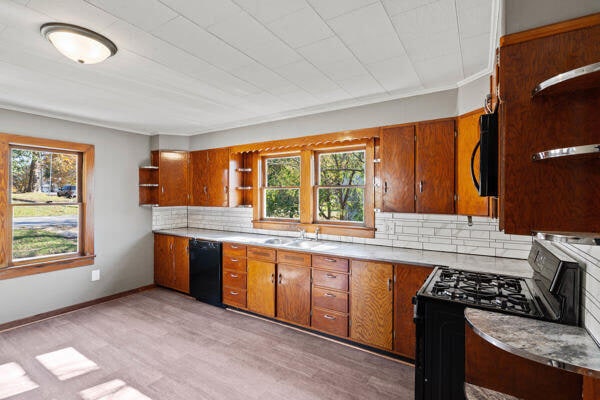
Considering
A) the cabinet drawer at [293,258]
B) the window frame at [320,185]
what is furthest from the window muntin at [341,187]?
the cabinet drawer at [293,258]

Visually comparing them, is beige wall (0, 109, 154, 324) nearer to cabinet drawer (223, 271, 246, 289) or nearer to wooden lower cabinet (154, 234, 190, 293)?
wooden lower cabinet (154, 234, 190, 293)

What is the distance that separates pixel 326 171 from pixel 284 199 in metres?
0.81

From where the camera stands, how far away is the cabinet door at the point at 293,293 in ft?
10.7

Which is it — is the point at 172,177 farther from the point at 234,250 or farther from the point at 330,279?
the point at 330,279

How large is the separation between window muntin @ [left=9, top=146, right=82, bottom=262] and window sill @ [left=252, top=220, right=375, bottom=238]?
253 centimetres

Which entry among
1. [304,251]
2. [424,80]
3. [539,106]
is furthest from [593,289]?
[304,251]

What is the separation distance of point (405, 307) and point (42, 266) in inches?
169

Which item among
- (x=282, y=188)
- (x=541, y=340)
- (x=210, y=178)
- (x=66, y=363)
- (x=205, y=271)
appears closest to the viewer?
(x=541, y=340)

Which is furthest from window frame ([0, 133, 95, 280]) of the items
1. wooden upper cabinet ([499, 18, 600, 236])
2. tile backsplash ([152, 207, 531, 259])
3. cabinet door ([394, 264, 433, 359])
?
wooden upper cabinet ([499, 18, 600, 236])

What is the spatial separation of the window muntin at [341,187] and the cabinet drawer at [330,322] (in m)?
1.17

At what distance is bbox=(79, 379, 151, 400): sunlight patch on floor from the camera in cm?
222

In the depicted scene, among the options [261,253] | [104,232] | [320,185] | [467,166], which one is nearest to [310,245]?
[261,253]

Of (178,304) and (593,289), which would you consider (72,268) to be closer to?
(178,304)

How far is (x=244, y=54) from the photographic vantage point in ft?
7.08
